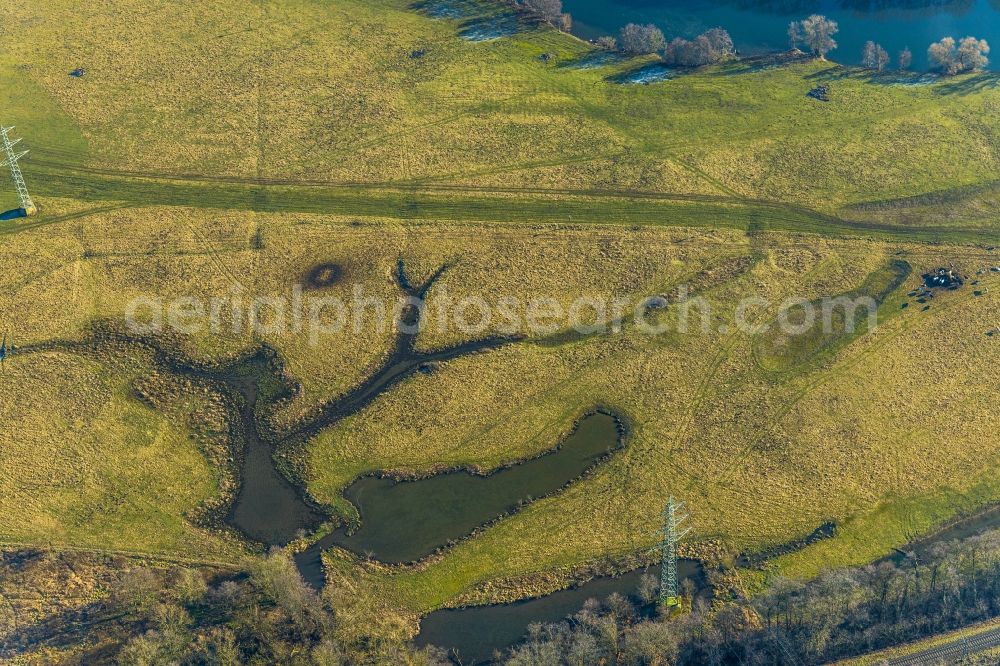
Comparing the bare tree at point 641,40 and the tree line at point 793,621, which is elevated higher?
the bare tree at point 641,40

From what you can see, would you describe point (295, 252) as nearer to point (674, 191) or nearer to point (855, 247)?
point (674, 191)

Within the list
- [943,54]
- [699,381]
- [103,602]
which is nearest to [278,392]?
[103,602]

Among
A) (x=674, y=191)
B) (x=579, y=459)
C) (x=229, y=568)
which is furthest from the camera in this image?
(x=674, y=191)

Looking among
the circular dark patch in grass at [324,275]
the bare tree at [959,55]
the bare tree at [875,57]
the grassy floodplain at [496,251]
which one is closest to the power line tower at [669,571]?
the grassy floodplain at [496,251]

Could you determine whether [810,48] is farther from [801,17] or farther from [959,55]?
[959,55]

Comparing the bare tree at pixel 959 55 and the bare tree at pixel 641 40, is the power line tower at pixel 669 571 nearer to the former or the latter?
the bare tree at pixel 641 40

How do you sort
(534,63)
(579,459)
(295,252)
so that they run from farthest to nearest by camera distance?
(534,63), (295,252), (579,459)
